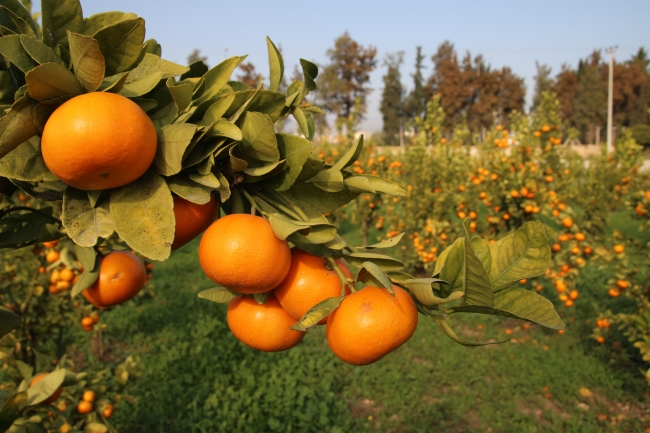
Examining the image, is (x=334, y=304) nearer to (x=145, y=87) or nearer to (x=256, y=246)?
(x=256, y=246)

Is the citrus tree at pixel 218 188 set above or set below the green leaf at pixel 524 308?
above

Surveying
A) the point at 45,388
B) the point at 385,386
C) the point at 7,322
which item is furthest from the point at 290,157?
the point at 385,386

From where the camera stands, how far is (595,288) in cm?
515

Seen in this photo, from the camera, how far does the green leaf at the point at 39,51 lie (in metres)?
0.52

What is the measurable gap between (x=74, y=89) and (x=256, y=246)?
292 millimetres

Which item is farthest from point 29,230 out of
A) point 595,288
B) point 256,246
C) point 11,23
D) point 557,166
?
point 595,288

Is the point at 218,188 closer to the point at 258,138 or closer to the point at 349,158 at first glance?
the point at 258,138

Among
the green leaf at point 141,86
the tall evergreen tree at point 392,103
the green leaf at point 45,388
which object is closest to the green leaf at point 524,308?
the green leaf at point 141,86

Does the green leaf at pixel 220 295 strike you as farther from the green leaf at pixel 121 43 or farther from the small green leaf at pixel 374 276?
the green leaf at pixel 121 43

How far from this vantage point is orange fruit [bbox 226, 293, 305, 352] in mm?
681

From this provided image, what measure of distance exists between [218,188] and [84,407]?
5.93 feet

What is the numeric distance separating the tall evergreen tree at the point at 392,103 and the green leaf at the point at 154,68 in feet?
98.5

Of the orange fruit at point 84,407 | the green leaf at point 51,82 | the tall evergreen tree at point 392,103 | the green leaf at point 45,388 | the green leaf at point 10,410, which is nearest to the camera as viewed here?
the green leaf at point 51,82

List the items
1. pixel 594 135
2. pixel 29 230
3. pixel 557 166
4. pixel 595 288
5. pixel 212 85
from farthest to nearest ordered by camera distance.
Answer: pixel 594 135, pixel 595 288, pixel 557 166, pixel 29 230, pixel 212 85
